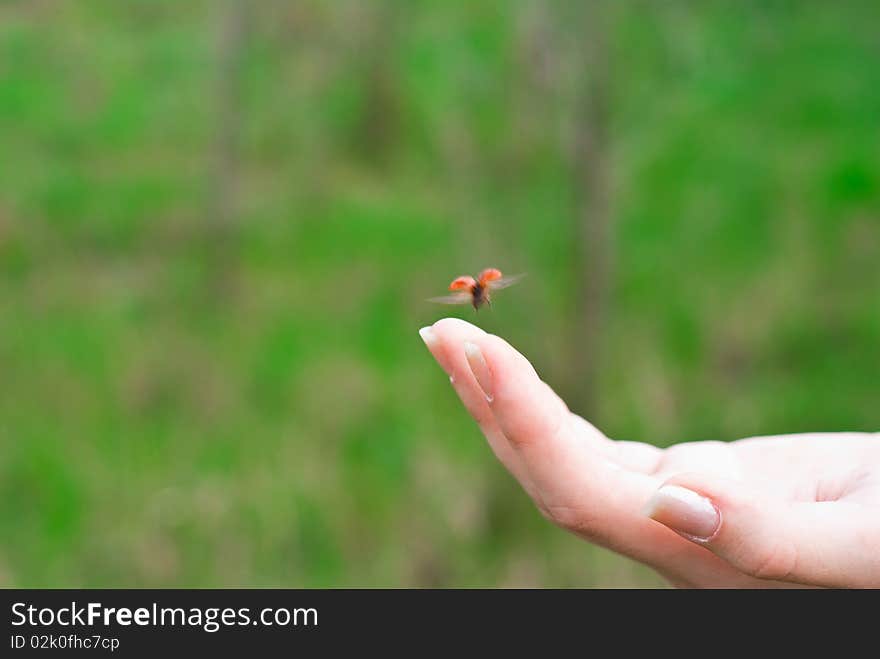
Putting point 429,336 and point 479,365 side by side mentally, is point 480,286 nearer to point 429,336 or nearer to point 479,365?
point 429,336

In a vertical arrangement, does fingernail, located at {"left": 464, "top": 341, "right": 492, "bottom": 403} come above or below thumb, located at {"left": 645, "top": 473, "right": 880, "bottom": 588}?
above

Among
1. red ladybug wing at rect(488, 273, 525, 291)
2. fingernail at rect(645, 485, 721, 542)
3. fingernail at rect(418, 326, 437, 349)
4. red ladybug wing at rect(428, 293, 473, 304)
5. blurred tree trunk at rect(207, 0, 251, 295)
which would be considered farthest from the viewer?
blurred tree trunk at rect(207, 0, 251, 295)

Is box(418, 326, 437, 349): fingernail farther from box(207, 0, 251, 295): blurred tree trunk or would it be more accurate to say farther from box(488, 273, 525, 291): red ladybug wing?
box(207, 0, 251, 295): blurred tree trunk

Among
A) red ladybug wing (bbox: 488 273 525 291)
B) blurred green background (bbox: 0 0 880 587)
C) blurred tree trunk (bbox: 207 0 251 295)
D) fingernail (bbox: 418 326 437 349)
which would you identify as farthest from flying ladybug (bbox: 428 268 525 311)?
blurred tree trunk (bbox: 207 0 251 295)

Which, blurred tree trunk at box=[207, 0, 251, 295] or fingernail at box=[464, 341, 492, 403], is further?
blurred tree trunk at box=[207, 0, 251, 295]

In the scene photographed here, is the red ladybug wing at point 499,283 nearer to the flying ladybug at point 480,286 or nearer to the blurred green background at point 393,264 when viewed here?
the flying ladybug at point 480,286

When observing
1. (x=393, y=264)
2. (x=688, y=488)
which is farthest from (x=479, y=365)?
(x=393, y=264)
